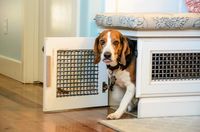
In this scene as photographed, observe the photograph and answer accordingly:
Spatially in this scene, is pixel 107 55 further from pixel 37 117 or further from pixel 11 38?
pixel 11 38

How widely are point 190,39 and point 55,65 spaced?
773mm

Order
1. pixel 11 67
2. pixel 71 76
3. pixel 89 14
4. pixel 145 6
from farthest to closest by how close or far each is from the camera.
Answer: pixel 11 67 → pixel 145 6 → pixel 89 14 → pixel 71 76

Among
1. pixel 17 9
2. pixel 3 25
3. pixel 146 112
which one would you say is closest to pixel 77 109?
pixel 146 112

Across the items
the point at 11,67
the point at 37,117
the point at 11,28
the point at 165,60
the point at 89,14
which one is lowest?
the point at 37,117

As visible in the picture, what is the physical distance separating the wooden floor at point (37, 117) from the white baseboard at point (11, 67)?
1.82 feet

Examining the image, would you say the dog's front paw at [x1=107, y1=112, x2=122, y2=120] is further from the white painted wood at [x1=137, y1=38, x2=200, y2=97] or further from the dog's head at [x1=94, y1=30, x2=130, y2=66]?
the dog's head at [x1=94, y1=30, x2=130, y2=66]

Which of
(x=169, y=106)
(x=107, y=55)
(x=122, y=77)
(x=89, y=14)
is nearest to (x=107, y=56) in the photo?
(x=107, y=55)

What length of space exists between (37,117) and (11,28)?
1.56m

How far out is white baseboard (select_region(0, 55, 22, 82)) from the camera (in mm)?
3760

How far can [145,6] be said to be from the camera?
3133 mm

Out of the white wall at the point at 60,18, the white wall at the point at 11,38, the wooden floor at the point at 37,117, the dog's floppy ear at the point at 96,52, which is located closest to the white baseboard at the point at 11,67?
the white wall at the point at 11,38

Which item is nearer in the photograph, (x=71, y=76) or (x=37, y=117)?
(x=37, y=117)

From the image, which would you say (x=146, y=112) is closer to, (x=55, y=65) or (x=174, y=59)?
(x=174, y=59)

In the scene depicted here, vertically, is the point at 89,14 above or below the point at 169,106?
above
